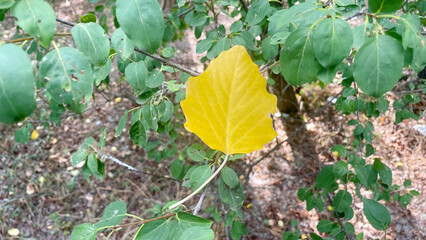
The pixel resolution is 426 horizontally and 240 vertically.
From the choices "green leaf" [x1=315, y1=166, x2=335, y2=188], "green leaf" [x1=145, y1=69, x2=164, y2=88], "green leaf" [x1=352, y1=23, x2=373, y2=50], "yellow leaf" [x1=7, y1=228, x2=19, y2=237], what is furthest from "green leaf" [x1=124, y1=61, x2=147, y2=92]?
"yellow leaf" [x1=7, y1=228, x2=19, y2=237]

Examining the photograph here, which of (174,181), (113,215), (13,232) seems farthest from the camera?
(174,181)

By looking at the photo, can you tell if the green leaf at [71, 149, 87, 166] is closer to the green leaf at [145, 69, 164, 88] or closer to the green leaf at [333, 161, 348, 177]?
the green leaf at [145, 69, 164, 88]

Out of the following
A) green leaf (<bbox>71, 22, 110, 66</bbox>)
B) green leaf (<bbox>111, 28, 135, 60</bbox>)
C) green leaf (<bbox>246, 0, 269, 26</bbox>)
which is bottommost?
green leaf (<bbox>246, 0, 269, 26</bbox>)

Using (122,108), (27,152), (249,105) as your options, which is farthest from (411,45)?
(27,152)

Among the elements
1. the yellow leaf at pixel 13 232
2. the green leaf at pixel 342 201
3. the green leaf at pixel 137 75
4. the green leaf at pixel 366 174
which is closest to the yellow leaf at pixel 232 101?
the green leaf at pixel 137 75

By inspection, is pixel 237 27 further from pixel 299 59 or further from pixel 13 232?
pixel 13 232

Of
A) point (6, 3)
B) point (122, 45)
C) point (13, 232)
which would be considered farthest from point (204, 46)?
point (13, 232)

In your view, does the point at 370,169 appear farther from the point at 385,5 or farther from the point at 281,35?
the point at 385,5
